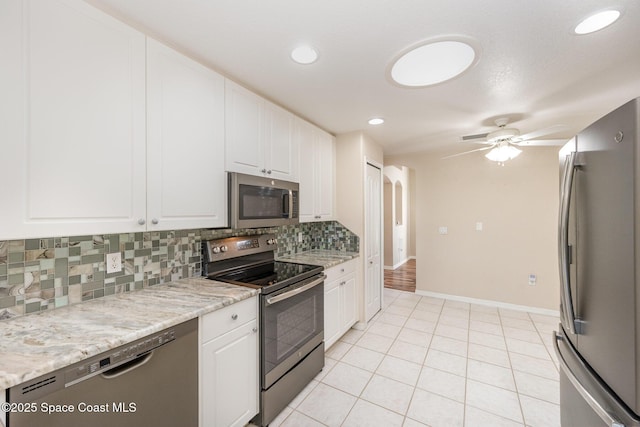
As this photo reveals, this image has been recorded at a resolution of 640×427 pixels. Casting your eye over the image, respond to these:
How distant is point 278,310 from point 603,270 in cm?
162

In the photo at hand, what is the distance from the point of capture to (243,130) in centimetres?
195

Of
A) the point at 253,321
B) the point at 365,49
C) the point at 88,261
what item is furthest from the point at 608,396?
the point at 88,261

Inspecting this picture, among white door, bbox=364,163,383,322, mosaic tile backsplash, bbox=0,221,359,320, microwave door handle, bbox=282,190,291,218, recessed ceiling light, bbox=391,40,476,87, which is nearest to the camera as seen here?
mosaic tile backsplash, bbox=0,221,359,320

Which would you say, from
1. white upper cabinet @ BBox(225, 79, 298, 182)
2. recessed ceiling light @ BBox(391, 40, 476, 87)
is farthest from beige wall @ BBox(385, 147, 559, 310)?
white upper cabinet @ BBox(225, 79, 298, 182)

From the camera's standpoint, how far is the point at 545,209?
3547mm

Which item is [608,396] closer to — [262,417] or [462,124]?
[262,417]

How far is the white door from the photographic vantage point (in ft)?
10.7

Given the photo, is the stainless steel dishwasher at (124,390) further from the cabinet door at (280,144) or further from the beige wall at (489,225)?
the beige wall at (489,225)

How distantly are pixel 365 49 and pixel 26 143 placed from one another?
1.66 m

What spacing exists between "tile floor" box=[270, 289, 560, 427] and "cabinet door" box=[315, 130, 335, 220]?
1.46 meters

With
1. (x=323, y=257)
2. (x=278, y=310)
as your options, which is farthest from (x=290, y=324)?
(x=323, y=257)

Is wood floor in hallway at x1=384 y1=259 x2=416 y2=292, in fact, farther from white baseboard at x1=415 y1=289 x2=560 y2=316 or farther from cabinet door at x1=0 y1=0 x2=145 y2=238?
cabinet door at x1=0 y1=0 x2=145 y2=238

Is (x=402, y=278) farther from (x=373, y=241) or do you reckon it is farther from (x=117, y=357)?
(x=117, y=357)

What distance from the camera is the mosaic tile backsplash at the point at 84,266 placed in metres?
1.20
